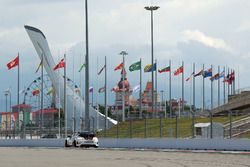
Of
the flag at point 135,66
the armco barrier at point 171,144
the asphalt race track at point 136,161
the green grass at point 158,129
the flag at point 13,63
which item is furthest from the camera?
the flag at point 135,66

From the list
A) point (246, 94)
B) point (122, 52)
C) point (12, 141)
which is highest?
point (122, 52)

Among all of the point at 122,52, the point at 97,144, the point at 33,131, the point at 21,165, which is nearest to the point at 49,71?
the point at 122,52

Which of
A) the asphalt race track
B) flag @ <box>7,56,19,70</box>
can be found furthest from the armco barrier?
flag @ <box>7,56,19,70</box>

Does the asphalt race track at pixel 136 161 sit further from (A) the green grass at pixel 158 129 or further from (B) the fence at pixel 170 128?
(A) the green grass at pixel 158 129

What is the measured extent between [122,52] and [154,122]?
585 inches

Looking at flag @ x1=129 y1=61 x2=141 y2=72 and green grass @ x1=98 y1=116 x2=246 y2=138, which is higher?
flag @ x1=129 y1=61 x2=141 y2=72

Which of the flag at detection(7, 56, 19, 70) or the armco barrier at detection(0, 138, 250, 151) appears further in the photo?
the flag at detection(7, 56, 19, 70)

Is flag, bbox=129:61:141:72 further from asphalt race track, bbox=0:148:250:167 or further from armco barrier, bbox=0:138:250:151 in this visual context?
asphalt race track, bbox=0:148:250:167

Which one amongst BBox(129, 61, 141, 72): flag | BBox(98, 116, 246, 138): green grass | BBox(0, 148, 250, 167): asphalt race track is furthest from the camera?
BBox(129, 61, 141, 72): flag

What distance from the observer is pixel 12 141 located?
63.8 m

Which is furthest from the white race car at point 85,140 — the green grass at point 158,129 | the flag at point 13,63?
the flag at point 13,63

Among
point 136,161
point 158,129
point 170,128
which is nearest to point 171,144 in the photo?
point 170,128

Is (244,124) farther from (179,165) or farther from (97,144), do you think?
(179,165)

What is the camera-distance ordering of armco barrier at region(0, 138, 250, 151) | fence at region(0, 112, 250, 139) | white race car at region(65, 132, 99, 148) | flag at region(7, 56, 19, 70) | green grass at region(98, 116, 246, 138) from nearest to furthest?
1. armco barrier at region(0, 138, 250, 151)
2. fence at region(0, 112, 250, 139)
3. white race car at region(65, 132, 99, 148)
4. green grass at region(98, 116, 246, 138)
5. flag at region(7, 56, 19, 70)
